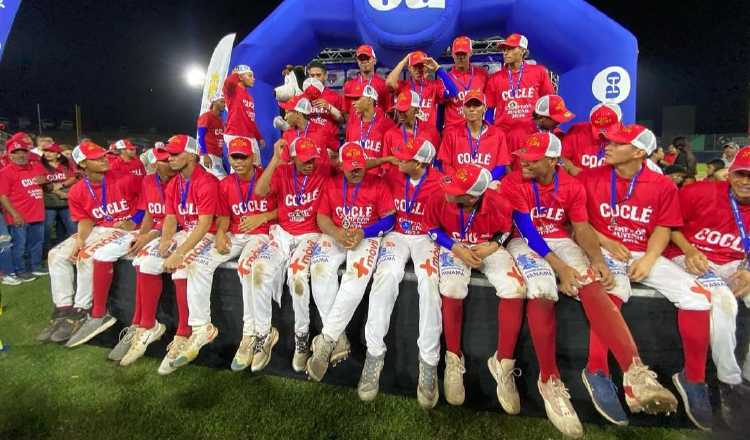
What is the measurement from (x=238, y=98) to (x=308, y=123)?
3.53 ft

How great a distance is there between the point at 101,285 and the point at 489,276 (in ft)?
11.4

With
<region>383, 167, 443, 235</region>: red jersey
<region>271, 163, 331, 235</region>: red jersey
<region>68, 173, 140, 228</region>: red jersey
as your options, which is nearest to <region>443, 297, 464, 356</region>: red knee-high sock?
<region>383, 167, 443, 235</region>: red jersey

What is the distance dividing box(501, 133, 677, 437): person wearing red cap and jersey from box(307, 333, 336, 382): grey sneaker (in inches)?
55.9

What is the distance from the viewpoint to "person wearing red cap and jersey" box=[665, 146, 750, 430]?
2445mm

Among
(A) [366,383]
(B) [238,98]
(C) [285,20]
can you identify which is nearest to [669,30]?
(C) [285,20]

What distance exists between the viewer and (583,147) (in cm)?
391

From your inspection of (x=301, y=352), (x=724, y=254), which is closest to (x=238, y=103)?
(x=301, y=352)

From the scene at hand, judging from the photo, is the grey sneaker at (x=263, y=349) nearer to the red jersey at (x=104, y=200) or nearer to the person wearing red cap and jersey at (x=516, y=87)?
the red jersey at (x=104, y=200)

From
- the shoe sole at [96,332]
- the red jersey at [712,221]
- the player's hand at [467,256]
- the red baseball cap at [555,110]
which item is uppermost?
the red baseball cap at [555,110]

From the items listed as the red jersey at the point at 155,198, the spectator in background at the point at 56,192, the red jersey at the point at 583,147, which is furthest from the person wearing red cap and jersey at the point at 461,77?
the spectator in background at the point at 56,192

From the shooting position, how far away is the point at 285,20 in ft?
19.3

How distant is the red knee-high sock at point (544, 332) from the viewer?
256 centimetres

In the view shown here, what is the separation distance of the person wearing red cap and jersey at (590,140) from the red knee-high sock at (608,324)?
148cm

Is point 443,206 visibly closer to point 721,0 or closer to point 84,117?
point 721,0
